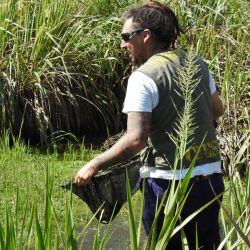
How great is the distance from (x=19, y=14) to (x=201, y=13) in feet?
6.38

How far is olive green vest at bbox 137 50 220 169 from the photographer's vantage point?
3342 millimetres

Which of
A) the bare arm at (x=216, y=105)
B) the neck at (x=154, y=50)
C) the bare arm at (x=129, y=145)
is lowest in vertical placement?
the bare arm at (x=129, y=145)

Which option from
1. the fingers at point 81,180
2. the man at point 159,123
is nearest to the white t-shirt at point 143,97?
the man at point 159,123

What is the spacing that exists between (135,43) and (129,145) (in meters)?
0.50

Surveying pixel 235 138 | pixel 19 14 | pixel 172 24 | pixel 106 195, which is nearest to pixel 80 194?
pixel 106 195

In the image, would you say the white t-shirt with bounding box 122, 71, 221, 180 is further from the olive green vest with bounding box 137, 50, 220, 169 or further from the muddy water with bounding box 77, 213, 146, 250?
the muddy water with bounding box 77, 213, 146, 250

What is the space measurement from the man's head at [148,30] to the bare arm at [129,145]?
381 mm

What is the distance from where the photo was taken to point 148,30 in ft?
11.4

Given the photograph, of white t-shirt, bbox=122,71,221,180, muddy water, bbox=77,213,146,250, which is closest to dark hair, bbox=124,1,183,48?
white t-shirt, bbox=122,71,221,180

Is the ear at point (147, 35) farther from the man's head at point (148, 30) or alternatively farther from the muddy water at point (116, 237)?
the muddy water at point (116, 237)

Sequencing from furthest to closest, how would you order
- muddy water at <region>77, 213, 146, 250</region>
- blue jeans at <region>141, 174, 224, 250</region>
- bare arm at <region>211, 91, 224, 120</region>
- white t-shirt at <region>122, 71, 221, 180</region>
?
muddy water at <region>77, 213, 146, 250</region>
bare arm at <region>211, 91, 224, 120</region>
blue jeans at <region>141, 174, 224, 250</region>
white t-shirt at <region>122, 71, 221, 180</region>

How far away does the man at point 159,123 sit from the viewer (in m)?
3.30

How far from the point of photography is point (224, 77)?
6.94 metres

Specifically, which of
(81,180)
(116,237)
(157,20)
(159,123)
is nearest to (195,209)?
(159,123)
